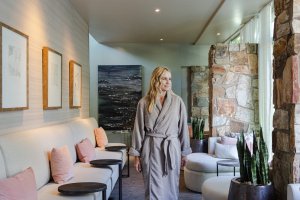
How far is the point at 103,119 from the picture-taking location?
884 cm

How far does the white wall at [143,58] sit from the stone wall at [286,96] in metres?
6.03

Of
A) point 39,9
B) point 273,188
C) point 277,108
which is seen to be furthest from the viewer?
point 39,9

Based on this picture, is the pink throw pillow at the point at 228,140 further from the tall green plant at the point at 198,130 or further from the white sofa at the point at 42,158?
the white sofa at the point at 42,158

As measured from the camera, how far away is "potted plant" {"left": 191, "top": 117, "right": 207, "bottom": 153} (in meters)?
5.85

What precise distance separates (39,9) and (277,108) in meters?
2.72

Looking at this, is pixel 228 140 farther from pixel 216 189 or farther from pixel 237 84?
pixel 216 189

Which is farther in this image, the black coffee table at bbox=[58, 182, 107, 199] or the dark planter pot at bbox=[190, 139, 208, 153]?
the dark planter pot at bbox=[190, 139, 208, 153]

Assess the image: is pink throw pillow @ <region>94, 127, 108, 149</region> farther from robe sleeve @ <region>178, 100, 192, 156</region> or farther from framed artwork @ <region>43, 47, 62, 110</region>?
robe sleeve @ <region>178, 100, 192, 156</region>

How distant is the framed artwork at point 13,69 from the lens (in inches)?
116

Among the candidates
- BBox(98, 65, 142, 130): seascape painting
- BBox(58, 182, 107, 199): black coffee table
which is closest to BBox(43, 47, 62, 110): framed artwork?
BBox(58, 182, 107, 199): black coffee table

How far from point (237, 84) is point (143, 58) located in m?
3.69

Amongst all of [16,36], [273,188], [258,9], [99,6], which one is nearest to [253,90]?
[258,9]

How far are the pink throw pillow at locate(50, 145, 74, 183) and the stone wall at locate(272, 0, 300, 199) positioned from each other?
1976mm

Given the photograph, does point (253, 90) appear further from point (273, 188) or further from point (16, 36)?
point (16, 36)
